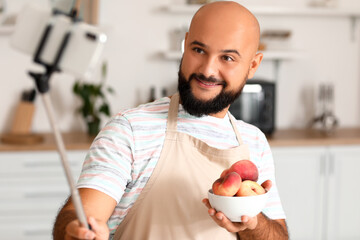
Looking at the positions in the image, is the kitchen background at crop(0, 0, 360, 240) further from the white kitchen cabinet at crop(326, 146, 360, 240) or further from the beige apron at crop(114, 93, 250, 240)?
A: the beige apron at crop(114, 93, 250, 240)

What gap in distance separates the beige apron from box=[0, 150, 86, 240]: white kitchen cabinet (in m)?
1.91

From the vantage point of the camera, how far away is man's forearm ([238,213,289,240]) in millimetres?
1298

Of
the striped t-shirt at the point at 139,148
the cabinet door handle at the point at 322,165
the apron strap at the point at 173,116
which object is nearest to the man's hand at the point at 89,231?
the striped t-shirt at the point at 139,148

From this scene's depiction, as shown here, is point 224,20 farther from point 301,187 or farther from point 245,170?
point 301,187

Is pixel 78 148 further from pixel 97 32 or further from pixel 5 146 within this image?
pixel 97 32

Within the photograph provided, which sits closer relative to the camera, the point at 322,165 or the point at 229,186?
the point at 229,186

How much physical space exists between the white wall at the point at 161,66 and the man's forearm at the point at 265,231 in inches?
97.0

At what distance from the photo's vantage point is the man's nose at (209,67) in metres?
1.28

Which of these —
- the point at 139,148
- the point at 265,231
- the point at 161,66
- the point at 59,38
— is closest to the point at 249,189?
the point at 265,231

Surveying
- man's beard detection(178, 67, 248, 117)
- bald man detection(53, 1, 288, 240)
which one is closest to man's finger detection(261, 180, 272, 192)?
bald man detection(53, 1, 288, 240)

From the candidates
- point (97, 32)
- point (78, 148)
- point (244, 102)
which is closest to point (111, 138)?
point (97, 32)

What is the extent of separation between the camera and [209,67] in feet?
4.20

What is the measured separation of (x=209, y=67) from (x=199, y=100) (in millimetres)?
90

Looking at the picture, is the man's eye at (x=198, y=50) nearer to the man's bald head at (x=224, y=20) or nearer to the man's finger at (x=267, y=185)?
the man's bald head at (x=224, y=20)
